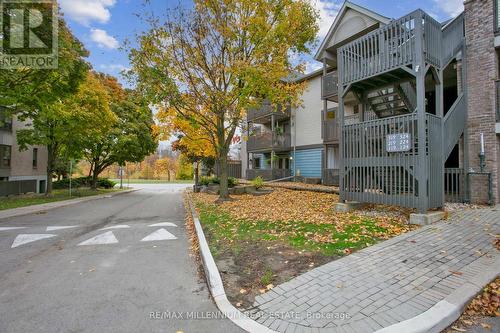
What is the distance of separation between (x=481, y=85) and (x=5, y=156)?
102ft

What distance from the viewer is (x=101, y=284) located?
4.12 meters

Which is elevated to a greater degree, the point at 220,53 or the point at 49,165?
the point at 220,53

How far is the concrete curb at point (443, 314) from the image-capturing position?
2.68m

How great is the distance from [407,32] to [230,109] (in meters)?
7.85

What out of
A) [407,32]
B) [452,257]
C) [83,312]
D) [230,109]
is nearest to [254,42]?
[230,109]

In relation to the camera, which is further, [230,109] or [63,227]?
[230,109]

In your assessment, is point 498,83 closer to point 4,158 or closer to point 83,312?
point 83,312

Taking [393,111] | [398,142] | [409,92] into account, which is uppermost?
[409,92]

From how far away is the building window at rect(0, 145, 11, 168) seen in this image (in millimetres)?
21578

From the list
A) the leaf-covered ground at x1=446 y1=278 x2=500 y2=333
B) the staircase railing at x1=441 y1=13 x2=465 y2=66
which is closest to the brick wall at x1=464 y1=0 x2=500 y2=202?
the staircase railing at x1=441 y1=13 x2=465 y2=66

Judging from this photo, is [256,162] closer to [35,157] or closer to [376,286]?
[35,157]

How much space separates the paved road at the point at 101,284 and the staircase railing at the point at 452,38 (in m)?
9.38

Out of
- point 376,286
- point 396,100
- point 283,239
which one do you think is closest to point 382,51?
point 396,100

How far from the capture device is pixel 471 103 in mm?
9070
